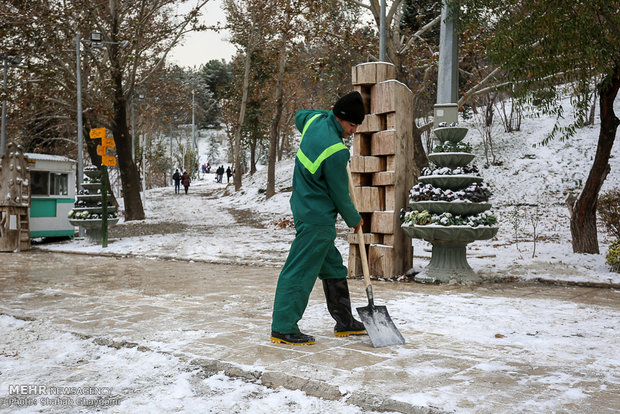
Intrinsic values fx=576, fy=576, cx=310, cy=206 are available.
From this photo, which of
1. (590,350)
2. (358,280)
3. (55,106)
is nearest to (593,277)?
(358,280)

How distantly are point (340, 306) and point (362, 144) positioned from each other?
436 cm

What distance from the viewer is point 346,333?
503cm

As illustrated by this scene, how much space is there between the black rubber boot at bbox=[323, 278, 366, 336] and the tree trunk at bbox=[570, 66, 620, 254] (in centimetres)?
704

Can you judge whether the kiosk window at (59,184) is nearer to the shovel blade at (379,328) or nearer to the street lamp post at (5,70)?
the street lamp post at (5,70)

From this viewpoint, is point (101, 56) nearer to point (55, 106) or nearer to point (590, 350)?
point (55, 106)

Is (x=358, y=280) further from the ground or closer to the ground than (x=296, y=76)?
closer to the ground

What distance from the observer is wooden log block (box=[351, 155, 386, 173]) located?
343 inches

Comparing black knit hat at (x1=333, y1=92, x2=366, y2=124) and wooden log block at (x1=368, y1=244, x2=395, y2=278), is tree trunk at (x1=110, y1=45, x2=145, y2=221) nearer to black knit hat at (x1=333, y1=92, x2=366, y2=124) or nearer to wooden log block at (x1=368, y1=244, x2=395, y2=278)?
wooden log block at (x1=368, y1=244, x2=395, y2=278)

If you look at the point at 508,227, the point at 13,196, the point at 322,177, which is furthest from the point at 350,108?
the point at 508,227

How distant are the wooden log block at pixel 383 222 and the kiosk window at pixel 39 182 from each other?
11.8 meters

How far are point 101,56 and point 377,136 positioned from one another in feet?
60.2

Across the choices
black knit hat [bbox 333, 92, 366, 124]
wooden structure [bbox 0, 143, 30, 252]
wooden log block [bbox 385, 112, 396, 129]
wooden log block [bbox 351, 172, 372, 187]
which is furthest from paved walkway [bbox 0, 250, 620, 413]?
wooden structure [bbox 0, 143, 30, 252]

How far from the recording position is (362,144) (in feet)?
29.2

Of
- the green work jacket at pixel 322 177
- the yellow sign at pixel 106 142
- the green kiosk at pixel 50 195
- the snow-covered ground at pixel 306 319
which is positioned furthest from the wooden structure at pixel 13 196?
the green work jacket at pixel 322 177
